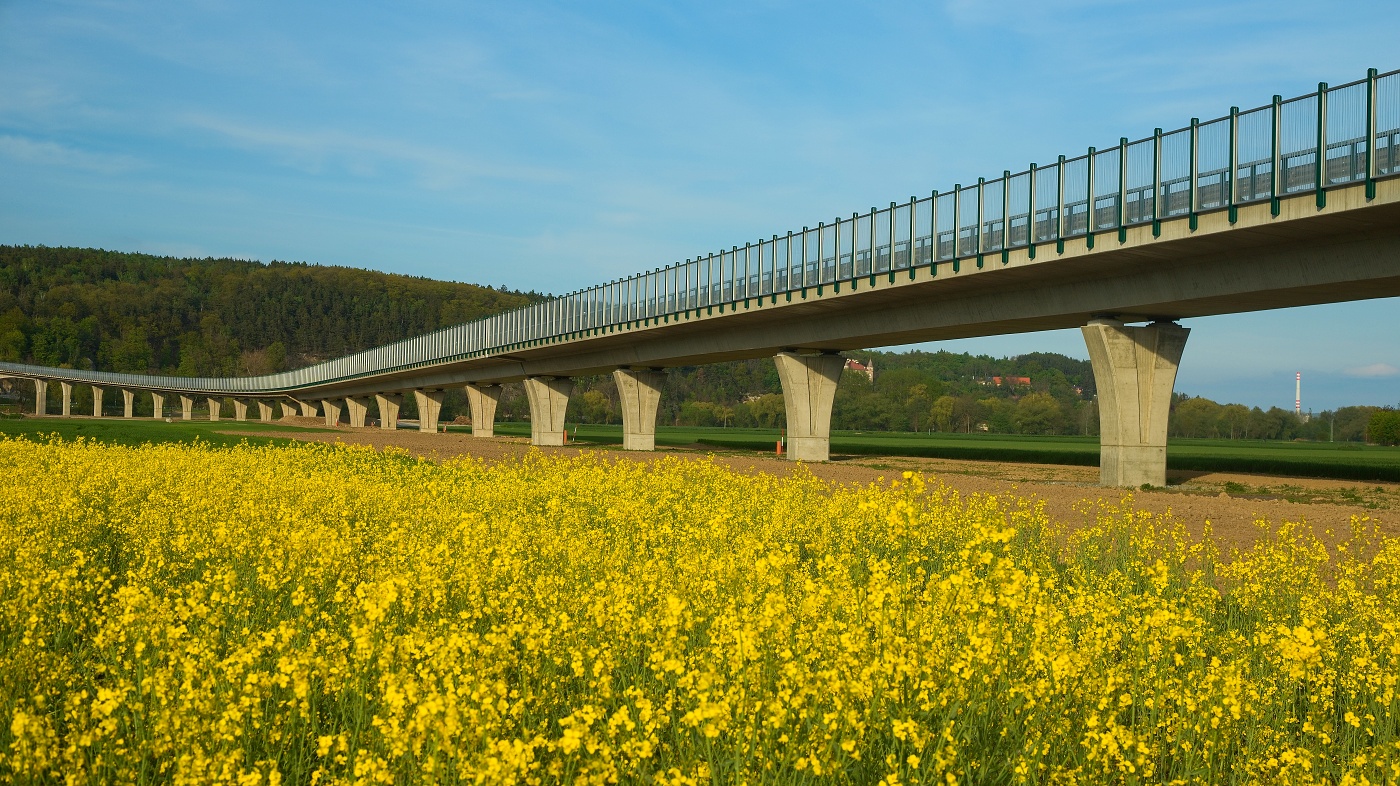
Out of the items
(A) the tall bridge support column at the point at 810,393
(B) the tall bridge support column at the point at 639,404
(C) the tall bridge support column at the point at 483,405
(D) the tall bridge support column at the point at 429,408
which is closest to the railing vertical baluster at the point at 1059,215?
(A) the tall bridge support column at the point at 810,393

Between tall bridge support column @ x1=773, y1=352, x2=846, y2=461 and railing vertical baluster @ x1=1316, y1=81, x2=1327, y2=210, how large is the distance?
24058 millimetres

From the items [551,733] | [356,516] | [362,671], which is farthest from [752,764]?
[356,516]

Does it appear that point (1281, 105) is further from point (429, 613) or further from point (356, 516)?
point (429, 613)

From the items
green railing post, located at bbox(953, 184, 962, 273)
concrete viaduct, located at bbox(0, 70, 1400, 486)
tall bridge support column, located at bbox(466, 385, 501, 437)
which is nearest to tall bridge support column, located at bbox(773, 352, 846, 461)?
concrete viaduct, located at bbox(0, 70, 1400, 486)

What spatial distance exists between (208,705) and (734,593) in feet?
12.9

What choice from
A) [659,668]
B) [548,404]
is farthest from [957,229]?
[548,404]

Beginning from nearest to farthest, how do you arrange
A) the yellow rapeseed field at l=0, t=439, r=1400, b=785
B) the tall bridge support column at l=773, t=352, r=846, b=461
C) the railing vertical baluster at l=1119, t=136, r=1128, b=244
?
the yellow rapeseed field at l=0, t=439, r=1400, b=785, the railing vertical baluster at l=1119, t=136, r=1128, b=244, the tall bridge support column at l=773, t=352, r=846, b=461

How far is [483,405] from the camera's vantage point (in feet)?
273

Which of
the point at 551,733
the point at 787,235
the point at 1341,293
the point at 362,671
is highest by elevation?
the point at 787,235

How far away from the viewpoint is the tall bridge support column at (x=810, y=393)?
45594 millimetres

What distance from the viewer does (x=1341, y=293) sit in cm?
2592

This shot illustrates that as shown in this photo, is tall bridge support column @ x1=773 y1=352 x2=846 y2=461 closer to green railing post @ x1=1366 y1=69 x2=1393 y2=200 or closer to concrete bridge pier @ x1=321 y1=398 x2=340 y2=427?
green railing post @ x1=1366 y1=69 x2=1393 y2=200

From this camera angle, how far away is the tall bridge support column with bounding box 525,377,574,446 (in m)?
69.8

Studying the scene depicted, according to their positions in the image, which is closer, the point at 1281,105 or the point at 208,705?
the point at 208,705
